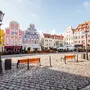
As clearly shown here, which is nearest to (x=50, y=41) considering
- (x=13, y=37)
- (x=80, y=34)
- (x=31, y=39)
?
(x=80, y=34)

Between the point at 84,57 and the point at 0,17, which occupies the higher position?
the point at 0,17

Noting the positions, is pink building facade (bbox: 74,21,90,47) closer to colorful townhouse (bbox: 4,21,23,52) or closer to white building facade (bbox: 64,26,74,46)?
white building facade (bbox: 64,26,74,46)

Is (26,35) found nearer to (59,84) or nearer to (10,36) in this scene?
(10,36)

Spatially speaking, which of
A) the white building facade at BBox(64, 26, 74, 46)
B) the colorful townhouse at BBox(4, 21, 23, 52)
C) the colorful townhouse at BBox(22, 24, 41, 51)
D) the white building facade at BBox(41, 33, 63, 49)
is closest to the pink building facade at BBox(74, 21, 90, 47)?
the white building facade at BBox(64, 26, 74, 46)

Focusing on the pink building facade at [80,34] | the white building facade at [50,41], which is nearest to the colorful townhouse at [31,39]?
the white building facade at [50,41]

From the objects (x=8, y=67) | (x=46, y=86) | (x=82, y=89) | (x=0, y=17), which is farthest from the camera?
(x=8, y=67)

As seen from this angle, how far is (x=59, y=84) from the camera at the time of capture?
6645 millimetres

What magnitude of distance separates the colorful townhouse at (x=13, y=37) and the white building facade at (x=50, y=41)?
2124cm

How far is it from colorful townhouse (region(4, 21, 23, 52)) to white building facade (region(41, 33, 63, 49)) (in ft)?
69.7

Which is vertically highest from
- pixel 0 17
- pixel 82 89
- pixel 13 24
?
pixel 13 24

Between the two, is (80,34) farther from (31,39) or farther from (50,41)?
(31,39)

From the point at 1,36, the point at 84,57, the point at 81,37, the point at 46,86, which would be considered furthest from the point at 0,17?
the point at 81,37

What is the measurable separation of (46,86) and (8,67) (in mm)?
5492

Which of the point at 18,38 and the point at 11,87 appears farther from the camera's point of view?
the point at 18,38
